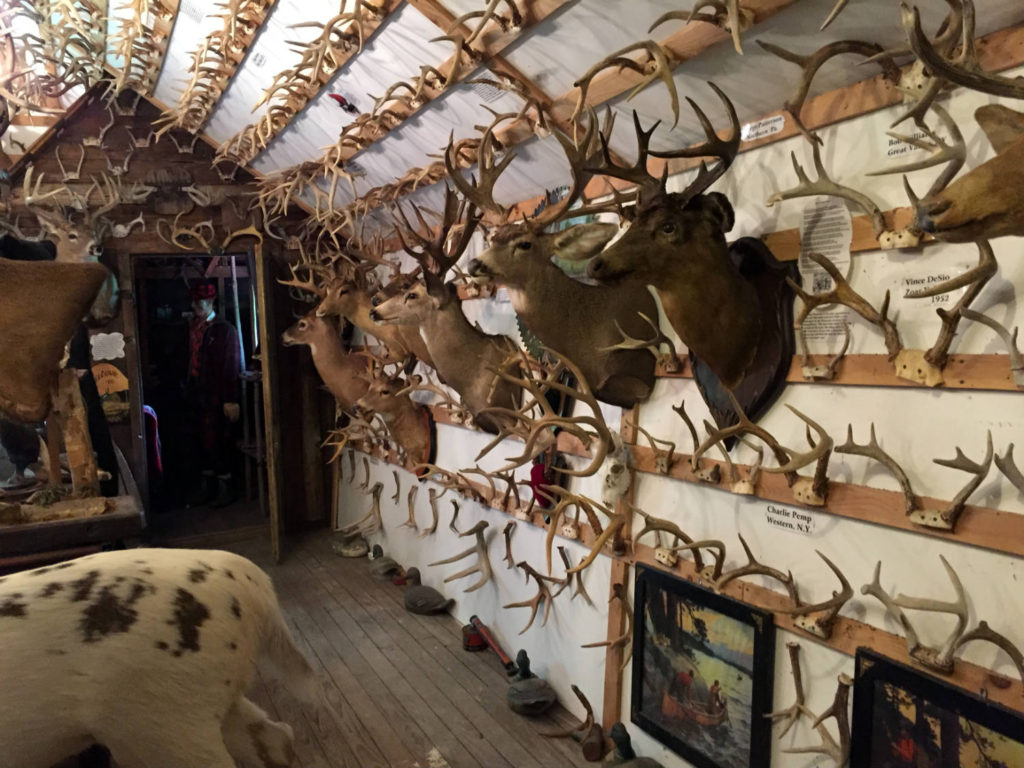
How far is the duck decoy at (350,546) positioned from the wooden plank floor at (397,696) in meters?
0.60

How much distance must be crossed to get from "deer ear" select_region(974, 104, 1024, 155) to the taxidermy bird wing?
0.60 meters

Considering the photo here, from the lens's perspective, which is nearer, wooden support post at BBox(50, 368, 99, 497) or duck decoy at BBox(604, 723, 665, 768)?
duck decoy at BBox(604, 723, 665, 768)

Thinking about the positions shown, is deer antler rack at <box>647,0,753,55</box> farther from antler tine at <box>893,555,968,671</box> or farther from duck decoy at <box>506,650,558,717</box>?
duck decoy at <box>506,650,558,717</box>

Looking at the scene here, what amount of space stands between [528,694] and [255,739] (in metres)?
1.16

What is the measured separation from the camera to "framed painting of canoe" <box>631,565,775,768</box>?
1948 millimetres

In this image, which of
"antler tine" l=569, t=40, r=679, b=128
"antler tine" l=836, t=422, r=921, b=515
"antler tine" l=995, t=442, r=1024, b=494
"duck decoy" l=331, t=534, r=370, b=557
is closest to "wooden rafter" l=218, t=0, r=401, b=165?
"antler tine" l=569, t=40, r=679, b=128

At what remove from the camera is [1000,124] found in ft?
3.87

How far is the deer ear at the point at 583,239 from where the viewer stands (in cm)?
213

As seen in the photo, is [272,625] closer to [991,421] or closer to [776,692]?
[776,692]

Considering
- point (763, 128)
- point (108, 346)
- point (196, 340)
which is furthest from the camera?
point (196, 340)

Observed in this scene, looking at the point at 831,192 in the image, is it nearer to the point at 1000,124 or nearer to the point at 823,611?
the point at 1000,124

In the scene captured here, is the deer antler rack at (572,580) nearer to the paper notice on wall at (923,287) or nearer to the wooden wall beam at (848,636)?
the wooden wall beam at (848,636)

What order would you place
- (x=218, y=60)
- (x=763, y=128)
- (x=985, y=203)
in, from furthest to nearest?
(x=218, y=60) → (x=763, y=128) → (x=985, y=203)

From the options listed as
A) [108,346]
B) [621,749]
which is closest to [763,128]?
[621,749]
